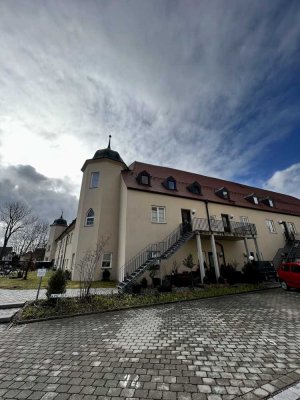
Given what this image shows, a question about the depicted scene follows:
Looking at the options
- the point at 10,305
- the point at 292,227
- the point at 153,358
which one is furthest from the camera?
the point at 292,227

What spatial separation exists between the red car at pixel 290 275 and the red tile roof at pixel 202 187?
856 centimetres

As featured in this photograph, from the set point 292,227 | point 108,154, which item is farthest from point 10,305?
point 292,227

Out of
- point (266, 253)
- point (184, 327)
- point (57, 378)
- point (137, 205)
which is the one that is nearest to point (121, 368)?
point (57, 378)

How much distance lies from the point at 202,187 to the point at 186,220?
17.8 feet

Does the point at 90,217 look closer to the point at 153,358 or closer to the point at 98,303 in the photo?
the point at 98,303

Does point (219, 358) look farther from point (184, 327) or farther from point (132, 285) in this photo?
point (132, 285)

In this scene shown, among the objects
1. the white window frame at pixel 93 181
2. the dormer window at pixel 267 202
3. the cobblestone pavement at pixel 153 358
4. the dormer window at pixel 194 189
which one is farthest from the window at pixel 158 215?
the dormer window at pixel 267 202

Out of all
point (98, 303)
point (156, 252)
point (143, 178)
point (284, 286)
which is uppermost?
point (143, 178)

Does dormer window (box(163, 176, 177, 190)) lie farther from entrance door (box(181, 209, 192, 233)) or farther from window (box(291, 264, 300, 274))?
window (box(291, 264, 300, 274))

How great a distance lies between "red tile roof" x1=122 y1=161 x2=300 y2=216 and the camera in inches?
738

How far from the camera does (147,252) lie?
51.3 ft

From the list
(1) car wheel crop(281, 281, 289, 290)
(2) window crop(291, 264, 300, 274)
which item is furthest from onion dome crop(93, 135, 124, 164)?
(1) car wheel crop(281, 281, 289, 290)

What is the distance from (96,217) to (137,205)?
159 inches

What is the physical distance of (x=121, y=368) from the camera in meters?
3.84
